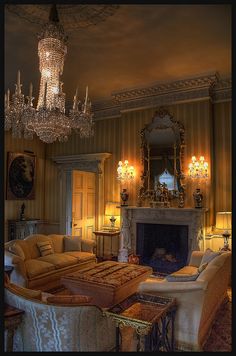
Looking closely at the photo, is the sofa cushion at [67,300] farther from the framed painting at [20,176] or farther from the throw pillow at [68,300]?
the framed painting at [20,176]

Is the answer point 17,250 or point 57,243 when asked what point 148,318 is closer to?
point 17,250

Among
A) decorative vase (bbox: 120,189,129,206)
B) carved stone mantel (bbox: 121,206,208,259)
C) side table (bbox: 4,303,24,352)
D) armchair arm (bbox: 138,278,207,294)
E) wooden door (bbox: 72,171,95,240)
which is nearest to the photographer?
side table (bbox: 4,303,24,352)

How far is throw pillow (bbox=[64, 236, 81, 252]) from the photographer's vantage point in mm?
5492

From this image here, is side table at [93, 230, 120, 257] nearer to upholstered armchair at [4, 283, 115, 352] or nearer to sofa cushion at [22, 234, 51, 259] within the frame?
sofa cushion at [22, 234, 51, 259]

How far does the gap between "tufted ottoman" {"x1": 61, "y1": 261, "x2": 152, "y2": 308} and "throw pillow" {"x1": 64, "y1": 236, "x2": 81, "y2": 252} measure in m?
1.33

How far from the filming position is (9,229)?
22.6 ft

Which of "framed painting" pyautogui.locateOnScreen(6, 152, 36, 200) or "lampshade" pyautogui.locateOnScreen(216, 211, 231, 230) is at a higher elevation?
"framed painting" pyautogui.locateOnScreen(6, 152, 36, 200)

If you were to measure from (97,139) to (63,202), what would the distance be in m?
1.88

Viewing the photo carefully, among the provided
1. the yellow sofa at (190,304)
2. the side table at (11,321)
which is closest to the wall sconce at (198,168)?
the yellow sofa at (190,304)

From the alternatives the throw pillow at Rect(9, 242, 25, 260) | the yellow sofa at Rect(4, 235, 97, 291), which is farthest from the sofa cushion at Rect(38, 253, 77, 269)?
the throw pillow at Rect(9, 242, 25, 260)

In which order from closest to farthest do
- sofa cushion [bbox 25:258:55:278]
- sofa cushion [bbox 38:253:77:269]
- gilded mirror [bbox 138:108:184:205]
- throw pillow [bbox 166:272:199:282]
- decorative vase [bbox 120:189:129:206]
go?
throw pillow [bbox 166:272:199:282] → sofa cushion [bbox 25:258:55:278] → sofa cushion [bbox 38:253:77:269] → gilded mirror [bbox 138:108:184:205] → decorative vase [bbox 120:189:129:206]

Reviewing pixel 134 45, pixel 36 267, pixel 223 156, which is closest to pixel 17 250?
pixel 36 267

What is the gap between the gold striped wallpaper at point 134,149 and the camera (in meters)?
5.48

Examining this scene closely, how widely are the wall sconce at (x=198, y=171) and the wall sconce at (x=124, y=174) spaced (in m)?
1.30
